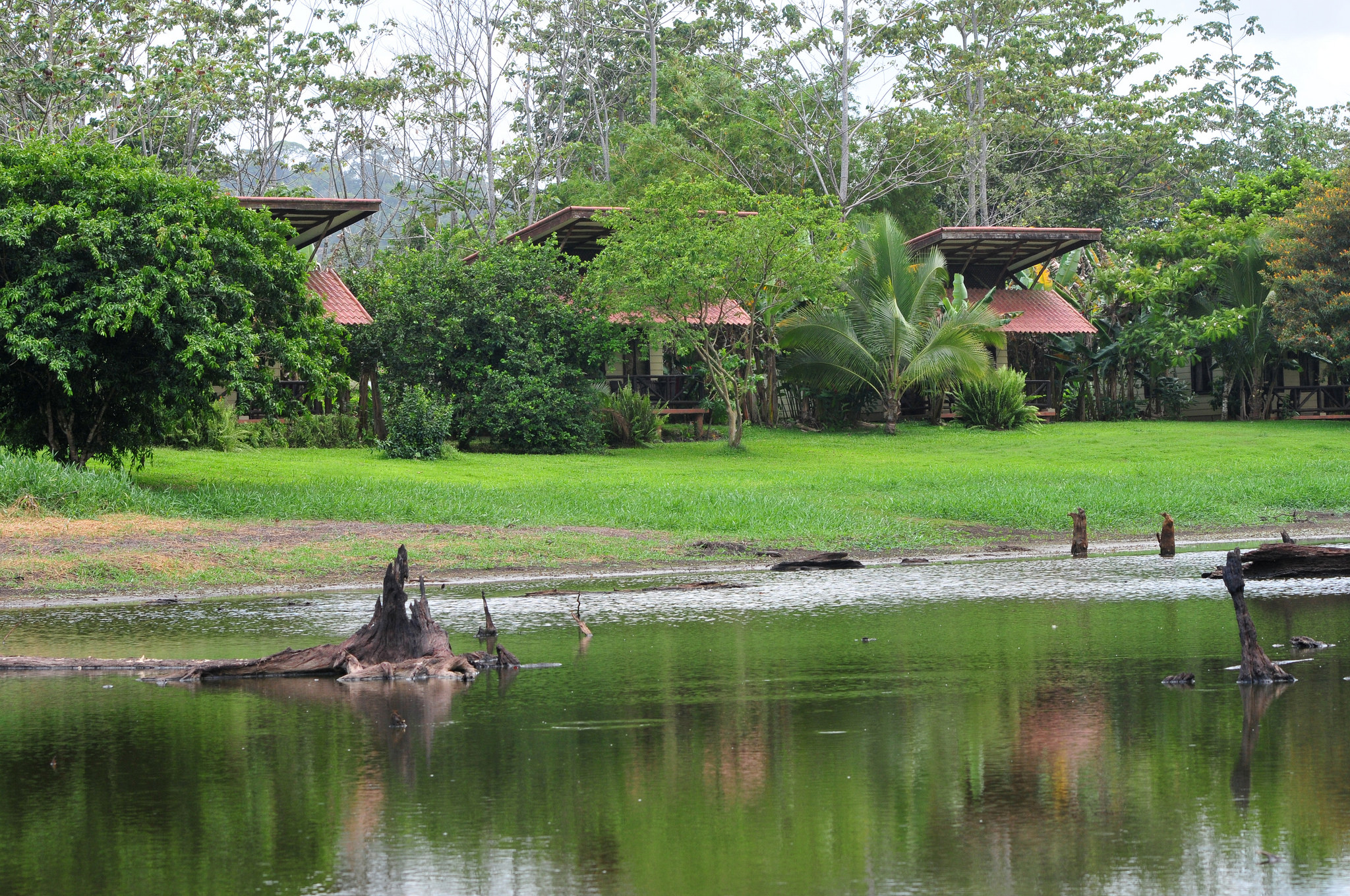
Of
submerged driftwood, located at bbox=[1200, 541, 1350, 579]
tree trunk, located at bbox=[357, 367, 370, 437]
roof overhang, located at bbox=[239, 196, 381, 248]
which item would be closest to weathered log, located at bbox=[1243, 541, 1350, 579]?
submerged driftwood, located at bbox=[1200, 541, 1350, 579]

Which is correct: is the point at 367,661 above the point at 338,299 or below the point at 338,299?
below

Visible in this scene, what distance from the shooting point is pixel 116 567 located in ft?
49.3

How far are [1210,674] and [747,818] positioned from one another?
4.60m

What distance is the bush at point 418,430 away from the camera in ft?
91.8

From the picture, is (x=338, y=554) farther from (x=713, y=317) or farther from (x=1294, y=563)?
(x=713, y=317)

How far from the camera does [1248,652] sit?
8.91 meters

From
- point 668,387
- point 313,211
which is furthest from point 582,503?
point 668,387

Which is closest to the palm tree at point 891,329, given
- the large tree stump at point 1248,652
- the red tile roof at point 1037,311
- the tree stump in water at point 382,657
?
the red tile roof at point 1037,311

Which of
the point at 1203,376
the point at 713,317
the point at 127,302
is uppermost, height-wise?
the point at 713,317

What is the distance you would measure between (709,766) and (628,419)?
2596 cm

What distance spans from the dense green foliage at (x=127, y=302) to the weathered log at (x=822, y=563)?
327 inches

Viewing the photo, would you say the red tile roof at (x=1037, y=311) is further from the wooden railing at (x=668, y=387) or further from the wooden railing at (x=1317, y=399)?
the wooden railing at (x=668, y=387)

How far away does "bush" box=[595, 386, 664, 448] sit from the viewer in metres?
32.6

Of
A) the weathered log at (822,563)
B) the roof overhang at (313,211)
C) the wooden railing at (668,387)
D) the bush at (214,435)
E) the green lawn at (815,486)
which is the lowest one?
the weathered log at (822,563)
